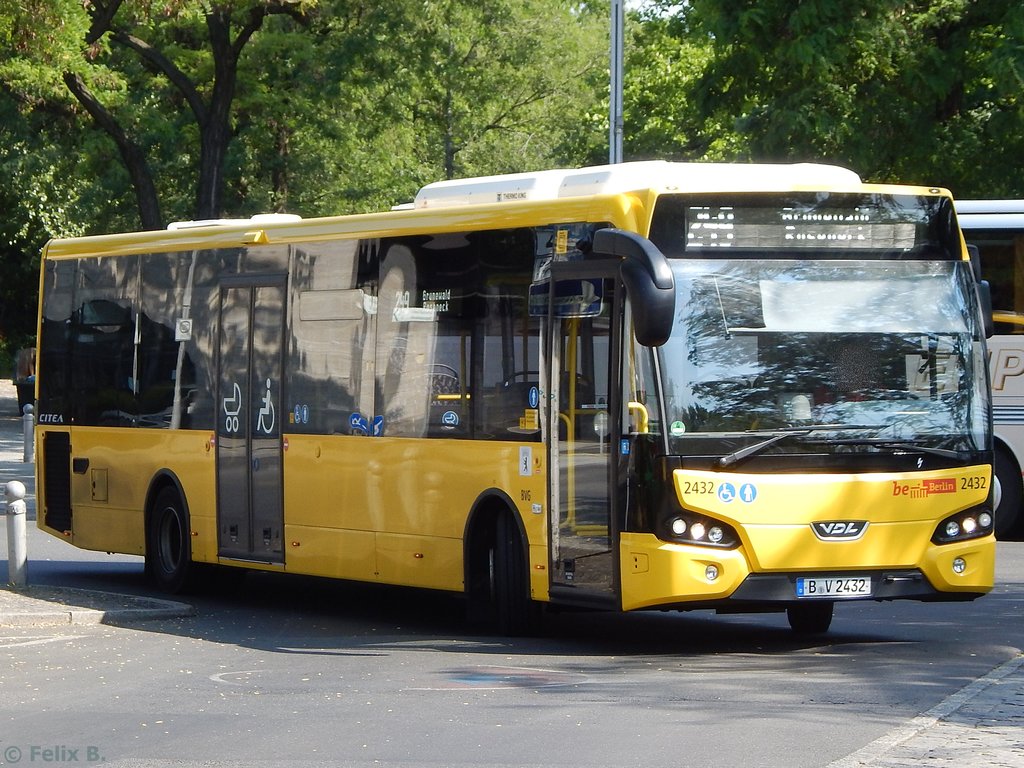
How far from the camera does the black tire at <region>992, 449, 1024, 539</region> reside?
2017cm

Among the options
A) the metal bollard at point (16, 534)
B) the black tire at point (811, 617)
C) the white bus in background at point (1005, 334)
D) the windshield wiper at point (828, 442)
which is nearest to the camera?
the windshield wiper at point (828, 442)

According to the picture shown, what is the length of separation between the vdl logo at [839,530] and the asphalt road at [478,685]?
74 cm

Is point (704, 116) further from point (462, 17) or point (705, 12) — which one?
point (462, 17)

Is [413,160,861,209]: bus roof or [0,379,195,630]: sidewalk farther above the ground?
[413,160,861,209]: bus roof

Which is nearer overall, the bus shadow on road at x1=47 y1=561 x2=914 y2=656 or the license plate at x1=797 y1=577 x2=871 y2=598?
the license plate at x1=797 y1=577 x2=871 y2=598

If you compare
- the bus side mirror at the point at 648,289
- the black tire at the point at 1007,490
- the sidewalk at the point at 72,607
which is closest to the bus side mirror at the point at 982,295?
the bus side mirror at the point at 648,289

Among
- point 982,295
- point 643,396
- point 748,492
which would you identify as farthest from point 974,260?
point 643,396

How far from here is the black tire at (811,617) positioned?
503 inches

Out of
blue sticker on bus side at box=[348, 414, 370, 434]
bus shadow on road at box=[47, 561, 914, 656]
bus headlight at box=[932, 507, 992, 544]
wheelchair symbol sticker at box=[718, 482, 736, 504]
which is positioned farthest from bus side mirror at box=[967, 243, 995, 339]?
blue sticker on bus side at box=[348, 414, 370, 434]

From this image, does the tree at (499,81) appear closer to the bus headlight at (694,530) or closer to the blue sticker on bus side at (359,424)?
the blue sticker on bus side at (359,424)

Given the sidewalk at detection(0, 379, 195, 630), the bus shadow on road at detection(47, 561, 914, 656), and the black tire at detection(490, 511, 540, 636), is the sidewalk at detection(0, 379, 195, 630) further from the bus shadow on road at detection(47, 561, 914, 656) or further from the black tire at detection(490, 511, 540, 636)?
the black tire at detection(490, 511, 540, 636)

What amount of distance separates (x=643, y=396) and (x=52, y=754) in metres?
4.32

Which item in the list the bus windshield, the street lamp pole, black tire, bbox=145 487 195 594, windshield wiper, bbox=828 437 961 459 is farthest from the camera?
the street lamp pole

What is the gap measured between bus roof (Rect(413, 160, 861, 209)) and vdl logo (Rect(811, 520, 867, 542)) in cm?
214
